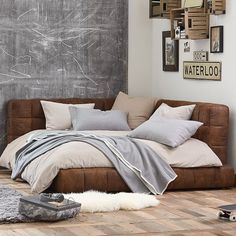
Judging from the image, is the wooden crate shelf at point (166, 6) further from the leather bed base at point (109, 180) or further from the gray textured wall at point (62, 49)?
the leather bed base at point (109, 180)

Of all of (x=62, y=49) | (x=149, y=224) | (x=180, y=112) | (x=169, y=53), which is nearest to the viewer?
(x=149, y=224)

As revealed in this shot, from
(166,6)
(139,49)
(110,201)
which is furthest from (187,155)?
(139,49)

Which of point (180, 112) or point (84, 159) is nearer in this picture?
point (84, 159)

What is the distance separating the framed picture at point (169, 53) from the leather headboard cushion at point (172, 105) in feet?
1.65

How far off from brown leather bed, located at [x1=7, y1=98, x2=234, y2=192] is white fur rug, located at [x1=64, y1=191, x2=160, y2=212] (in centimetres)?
32

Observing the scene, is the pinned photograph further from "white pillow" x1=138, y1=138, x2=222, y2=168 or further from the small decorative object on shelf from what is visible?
"white pillow" x1=138, y1=138, x2=222, y2=168

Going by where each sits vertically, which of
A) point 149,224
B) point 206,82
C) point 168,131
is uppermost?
point 206,82

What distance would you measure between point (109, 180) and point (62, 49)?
2.61m

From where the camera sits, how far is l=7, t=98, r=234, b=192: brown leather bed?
680 centimetres

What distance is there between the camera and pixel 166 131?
24.0 ft

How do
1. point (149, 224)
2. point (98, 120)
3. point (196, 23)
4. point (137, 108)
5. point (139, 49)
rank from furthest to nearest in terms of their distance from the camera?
1. point (139, 49)
2. point (137, 108)
3. point (98, 120)
4. point (196, 23)
5. point (149, 224)

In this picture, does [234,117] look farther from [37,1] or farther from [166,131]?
[37,1]

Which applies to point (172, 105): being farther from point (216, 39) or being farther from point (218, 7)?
point (218, 7)

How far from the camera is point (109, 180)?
22.6 feet
